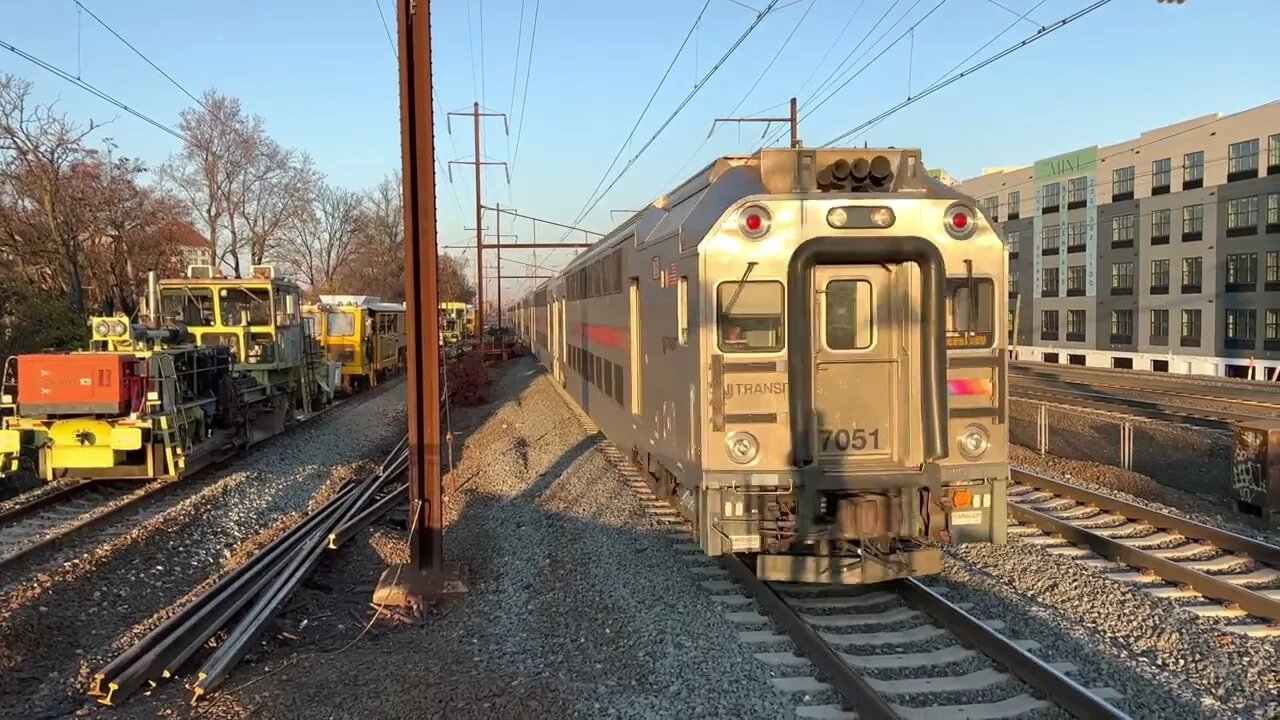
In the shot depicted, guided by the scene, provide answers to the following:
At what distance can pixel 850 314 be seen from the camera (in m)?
6.52

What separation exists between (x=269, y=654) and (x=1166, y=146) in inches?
1932

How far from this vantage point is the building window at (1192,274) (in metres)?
42.1

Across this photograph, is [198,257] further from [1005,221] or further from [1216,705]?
[1005,221]

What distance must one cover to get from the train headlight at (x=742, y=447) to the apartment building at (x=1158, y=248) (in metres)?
30.7

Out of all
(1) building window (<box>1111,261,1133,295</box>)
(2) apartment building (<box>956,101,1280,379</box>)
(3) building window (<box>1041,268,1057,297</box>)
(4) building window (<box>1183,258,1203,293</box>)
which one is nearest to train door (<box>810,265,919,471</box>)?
(2) apartment building (<box>956,101,1280,379</box>)

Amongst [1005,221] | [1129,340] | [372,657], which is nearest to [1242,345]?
[1129,340]

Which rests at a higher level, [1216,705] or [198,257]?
[198,257]

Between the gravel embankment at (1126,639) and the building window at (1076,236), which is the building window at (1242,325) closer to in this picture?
the building window at (1076,236)

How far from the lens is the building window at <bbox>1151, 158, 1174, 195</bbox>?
43469mm

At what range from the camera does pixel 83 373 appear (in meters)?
11.1

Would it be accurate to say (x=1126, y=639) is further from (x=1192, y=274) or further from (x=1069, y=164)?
(x=1069, y=164)

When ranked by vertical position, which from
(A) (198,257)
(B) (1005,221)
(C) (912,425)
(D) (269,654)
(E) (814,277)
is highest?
(B) (1005,221)

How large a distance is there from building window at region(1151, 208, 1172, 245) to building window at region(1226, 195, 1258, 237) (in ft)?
10.8

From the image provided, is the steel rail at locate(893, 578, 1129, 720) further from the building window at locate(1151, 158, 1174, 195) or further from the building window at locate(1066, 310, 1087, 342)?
the building window at locate(1066, 310, 1087, 342)
